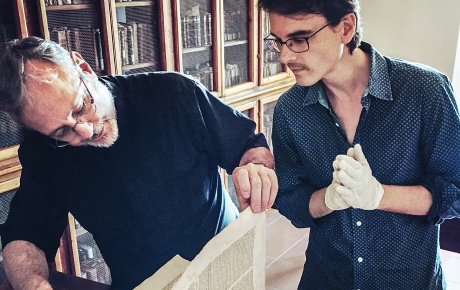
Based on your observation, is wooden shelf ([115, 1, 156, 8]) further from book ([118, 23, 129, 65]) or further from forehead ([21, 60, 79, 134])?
forehead ([21, 60, 79, 134])

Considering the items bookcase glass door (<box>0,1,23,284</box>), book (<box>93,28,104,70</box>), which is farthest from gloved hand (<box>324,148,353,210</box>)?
book (<box>93,28,104,70</box>)

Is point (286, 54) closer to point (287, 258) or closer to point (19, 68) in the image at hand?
point (19, 68)

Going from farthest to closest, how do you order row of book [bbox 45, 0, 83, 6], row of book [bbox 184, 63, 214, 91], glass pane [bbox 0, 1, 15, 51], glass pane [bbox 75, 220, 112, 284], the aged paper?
1. row of book [bbox 184, 63, 214, 91]
2. glass pane [bbox 75, 220, 112, 284]
3. row of book [bbox 45, 0, 83, 6]
4. glass pane [bbox 0, 1, 15, 51]
5. the aged paper

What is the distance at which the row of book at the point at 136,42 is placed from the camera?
235 cm

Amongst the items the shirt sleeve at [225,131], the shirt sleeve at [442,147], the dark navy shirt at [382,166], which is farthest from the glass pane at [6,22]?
the shirt sleeve at [442,147]

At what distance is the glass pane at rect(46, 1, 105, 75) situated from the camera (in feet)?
6.68

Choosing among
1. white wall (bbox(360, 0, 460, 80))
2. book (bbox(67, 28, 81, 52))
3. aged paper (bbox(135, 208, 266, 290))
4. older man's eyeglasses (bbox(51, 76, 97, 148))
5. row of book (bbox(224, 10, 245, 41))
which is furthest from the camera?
white wall (bbox(360, 0, 460, 80))

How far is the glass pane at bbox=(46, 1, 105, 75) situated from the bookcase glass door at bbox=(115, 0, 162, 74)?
0.13 meters

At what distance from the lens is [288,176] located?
4.04 ft

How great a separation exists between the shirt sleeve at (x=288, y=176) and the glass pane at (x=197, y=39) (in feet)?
5.23

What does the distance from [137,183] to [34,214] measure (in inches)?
11.3

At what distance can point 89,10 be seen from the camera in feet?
7.13

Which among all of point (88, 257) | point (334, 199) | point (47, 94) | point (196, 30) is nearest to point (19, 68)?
point (47, 94)

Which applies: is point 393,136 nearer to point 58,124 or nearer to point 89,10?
point 58,124
